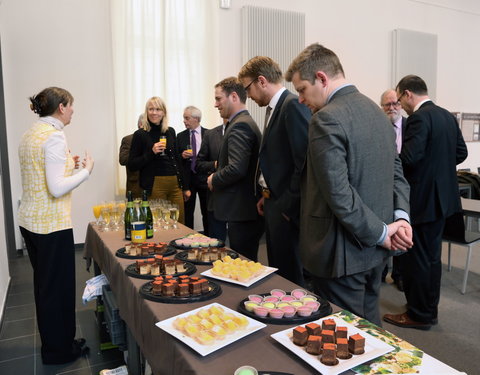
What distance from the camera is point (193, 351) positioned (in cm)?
105

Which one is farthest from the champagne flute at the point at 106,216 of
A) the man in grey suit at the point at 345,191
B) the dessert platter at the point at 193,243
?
the man in grey suit at the point at 345,191

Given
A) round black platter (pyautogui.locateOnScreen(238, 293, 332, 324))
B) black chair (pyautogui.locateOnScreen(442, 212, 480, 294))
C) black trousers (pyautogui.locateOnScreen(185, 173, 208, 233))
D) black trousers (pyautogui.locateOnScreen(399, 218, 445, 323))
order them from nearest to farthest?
round black platter (pyautogui.locateOnScreen(238, 293, 332, 324)), black trousers (pyautogui.locateOnScreen(399, 218, 445, 323)), black chair (pyautogui.locateOnScreen(442, 212, 480, 294)), black trousers (pyautogui.locateOnScreen(185, 173, 208, 233))

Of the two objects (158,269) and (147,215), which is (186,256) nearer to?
(158,269)

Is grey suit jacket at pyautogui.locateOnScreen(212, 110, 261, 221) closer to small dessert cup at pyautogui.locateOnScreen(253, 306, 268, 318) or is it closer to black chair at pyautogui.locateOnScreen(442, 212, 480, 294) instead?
small dessert cup at pyautogui.locateOnScreen(253, 306, 268, 318)

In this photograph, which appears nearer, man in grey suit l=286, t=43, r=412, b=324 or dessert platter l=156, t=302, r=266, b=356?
dessert platter l=156, t=302, r=266, b=356

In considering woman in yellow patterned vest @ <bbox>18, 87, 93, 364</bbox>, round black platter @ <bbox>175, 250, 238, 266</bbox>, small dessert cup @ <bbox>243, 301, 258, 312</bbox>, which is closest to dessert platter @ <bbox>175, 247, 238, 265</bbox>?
round black platter @ <bbox>175, 250, 238, 266</bbox>

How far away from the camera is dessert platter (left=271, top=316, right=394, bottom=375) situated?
36.9 inches

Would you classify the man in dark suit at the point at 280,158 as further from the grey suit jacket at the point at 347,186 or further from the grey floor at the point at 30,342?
the grey floor at the point at 30,342

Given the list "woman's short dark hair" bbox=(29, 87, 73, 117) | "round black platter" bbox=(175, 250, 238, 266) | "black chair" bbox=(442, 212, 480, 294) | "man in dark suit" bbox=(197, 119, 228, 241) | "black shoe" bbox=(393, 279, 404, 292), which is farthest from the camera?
"man in dark suit" bbox=(197, 119, 228, 241)

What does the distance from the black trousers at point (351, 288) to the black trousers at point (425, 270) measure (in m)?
1.24

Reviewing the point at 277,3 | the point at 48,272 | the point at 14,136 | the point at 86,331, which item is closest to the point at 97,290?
the point at 48,272

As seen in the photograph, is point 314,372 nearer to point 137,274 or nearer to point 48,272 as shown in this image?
point 137,274

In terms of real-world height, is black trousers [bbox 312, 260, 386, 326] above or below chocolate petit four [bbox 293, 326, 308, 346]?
below

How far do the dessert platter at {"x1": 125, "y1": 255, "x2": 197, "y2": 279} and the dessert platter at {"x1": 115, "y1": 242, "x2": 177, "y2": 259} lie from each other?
7.2 inches
